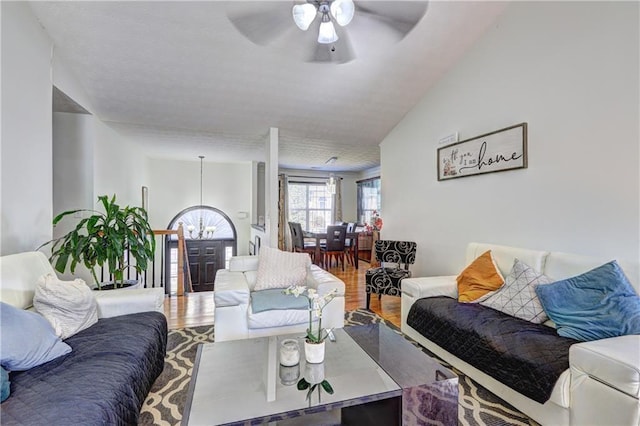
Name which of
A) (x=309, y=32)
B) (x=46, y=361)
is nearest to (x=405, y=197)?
(x=309, y=32)

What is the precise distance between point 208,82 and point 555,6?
329cm

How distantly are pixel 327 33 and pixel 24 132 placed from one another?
7.83 feet

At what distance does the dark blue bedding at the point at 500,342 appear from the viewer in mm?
1552

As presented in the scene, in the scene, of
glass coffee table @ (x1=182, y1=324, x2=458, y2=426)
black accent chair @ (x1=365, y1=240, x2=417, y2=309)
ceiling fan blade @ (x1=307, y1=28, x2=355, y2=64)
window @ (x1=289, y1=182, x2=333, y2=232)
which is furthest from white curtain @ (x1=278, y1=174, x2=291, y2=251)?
glass coffee table @ (x1=182, y1=324, x2=458, y2=426)

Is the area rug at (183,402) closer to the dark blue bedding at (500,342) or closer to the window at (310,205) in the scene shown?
the dark blue bedding at (500,342)

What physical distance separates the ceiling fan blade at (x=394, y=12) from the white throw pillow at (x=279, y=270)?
2018 millimetres

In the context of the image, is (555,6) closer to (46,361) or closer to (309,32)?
(309,32)

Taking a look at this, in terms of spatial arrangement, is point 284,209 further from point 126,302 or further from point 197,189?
point 126,302

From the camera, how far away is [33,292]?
1.77m

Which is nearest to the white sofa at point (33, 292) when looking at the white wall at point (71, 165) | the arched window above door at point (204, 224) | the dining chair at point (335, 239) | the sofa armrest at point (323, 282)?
the sofa armrest at point (323, 282)

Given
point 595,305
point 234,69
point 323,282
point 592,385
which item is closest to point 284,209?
point 234,69

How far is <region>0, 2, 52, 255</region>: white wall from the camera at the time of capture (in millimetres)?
2043

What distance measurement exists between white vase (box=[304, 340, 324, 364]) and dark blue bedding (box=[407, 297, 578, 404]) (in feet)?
3.56

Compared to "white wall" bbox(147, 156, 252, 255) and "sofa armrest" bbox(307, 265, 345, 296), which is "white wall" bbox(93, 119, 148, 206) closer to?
"white wall" bbox(147, 156, 252, 255)
